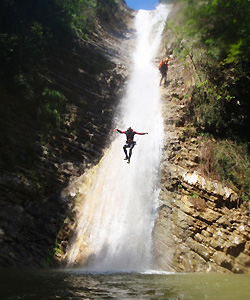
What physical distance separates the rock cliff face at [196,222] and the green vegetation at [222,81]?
668 millimetres

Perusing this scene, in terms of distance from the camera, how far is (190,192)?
8.73 meters

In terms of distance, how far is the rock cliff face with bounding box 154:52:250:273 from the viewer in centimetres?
720

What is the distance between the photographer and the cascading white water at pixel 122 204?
26.2 feet

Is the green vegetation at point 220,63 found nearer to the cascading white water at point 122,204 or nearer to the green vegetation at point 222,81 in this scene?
the green vegetation at point 222,81

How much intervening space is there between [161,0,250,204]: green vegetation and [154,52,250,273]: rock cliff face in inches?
26.3

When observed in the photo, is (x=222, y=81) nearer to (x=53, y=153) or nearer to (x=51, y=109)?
(x=51, y=109)

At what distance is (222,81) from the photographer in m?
11.2

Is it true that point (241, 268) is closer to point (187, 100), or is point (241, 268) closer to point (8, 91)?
point (187, 100)

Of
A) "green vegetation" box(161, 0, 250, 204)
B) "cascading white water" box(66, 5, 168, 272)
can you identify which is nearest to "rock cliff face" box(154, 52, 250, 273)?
"cascading white water" box(66, 5, 168, 272)

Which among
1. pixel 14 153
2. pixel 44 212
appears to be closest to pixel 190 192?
pixel 44 212

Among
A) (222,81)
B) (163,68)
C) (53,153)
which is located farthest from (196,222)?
(163,68)

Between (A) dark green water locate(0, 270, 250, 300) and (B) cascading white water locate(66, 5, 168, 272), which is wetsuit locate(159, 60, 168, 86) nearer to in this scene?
(B) cascading white water locate(66, 5, 168, 272)

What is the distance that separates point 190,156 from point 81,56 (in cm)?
1016

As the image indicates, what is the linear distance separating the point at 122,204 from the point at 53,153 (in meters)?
4.00
